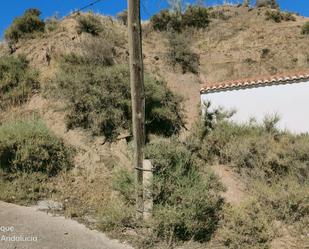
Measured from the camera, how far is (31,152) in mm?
10383

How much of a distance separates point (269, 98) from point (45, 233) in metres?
11.8

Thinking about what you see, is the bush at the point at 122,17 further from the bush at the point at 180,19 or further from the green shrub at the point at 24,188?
the green shrub at the point at 24,188

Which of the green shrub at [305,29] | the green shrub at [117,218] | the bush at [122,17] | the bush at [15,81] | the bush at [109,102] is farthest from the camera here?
the bush at [122,17]

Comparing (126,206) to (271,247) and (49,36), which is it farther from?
(49,36)

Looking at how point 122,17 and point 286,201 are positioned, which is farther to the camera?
point 122,17

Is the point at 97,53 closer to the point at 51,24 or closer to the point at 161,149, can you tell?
the point at 51,24

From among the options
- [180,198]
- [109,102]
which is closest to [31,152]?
[109,102]

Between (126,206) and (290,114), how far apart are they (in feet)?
33.2

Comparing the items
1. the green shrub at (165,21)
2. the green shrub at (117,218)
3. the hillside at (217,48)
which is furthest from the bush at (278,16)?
the green shrub at (117,218)

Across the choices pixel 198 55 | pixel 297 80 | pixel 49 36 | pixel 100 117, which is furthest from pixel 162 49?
→ pixel 100 117

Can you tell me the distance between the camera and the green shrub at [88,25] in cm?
2059

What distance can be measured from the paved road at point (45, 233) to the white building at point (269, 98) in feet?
34.6

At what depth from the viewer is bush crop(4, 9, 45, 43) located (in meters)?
20.1

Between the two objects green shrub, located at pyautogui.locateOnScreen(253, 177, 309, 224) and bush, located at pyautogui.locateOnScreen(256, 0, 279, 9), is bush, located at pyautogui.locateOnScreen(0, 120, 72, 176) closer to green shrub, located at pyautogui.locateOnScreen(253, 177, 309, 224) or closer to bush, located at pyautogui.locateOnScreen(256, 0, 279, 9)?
green shrub, located at pyautogui.locateOnScreen(253, 177, 309, 224)
